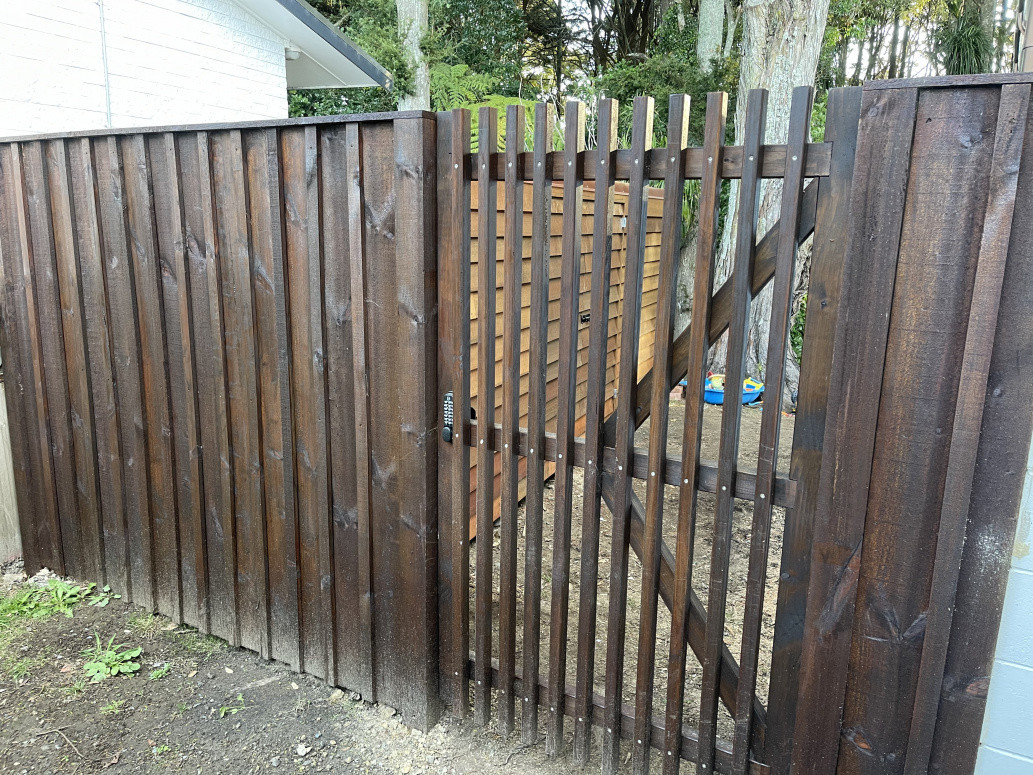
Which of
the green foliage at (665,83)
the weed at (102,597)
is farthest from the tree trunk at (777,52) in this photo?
the weed at (102,597)

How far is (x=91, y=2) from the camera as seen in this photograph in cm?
502

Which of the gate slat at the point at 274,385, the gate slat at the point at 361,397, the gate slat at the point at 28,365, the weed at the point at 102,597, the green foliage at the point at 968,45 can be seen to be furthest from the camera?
the green foliage at the point at 968,45

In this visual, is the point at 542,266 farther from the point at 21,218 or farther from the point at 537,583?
the point at 21,218

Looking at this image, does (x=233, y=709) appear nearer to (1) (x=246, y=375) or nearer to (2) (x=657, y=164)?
(1) (x=246, y=375)

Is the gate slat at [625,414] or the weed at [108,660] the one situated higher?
the gate slat at [625,414]

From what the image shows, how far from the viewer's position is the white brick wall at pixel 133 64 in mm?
4500

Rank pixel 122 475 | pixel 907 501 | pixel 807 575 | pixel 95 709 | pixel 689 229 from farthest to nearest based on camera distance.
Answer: pixel 689 229, pixel 122 475, pixel 95 709, pixel 807 575, pixel 907 501

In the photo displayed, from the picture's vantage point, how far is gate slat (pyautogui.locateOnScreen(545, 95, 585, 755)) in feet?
7.11

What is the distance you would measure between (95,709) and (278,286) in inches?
72.5

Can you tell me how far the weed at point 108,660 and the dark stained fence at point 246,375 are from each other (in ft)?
0.96

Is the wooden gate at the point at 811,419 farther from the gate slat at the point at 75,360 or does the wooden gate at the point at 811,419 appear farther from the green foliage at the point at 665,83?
the green foliage at the point at 665,83

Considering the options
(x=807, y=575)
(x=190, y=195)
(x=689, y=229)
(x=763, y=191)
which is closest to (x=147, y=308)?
(x=190, y=195)

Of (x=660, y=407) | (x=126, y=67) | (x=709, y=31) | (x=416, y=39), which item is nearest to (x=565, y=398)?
(x=660, y=407)

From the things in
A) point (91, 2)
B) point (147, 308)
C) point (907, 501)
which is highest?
point (91, 2)
